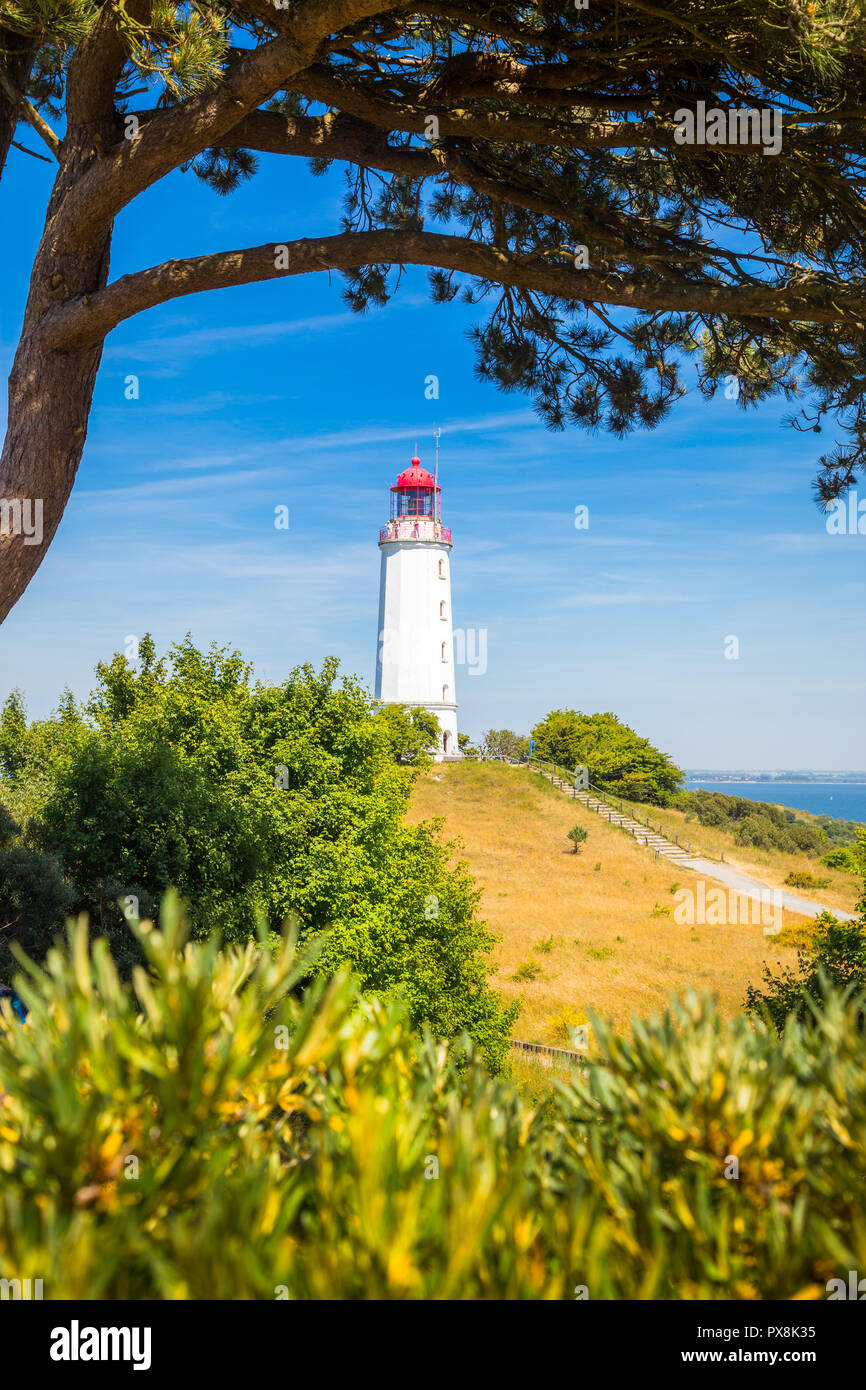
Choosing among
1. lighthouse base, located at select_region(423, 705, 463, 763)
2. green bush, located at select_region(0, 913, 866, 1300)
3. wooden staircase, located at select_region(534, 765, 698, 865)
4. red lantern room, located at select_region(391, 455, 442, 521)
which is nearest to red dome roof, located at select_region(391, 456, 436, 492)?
red lantern room, located at select_region(391, 455, 442, 521)

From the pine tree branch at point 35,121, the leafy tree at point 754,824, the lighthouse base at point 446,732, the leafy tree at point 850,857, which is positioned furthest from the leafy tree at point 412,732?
the pine tree branch at point 35,121

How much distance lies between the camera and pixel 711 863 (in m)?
42.0

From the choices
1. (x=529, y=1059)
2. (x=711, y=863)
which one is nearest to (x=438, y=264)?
(x=529, y=1059)

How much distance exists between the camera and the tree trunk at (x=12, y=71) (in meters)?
7.53

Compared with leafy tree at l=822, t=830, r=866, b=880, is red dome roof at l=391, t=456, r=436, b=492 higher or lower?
higher

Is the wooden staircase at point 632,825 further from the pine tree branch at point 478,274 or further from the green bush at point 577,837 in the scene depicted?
the pine tree branch at point 478,274

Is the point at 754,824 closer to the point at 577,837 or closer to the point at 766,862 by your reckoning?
the point at 766,862

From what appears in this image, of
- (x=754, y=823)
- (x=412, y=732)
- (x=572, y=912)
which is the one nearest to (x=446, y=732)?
(x=412, y=732)

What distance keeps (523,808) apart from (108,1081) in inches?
1773

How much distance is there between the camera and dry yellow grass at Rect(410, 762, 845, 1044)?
26469 millimetres

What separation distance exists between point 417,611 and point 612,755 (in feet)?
48.2

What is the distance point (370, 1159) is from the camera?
1845 millimetres

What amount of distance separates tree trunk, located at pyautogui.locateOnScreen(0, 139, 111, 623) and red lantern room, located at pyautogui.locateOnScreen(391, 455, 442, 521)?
152 feet

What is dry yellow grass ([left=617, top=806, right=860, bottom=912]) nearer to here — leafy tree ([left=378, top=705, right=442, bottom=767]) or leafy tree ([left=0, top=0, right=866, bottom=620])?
leafy tree ([left=378, top=705, right=442, bottom=767])
